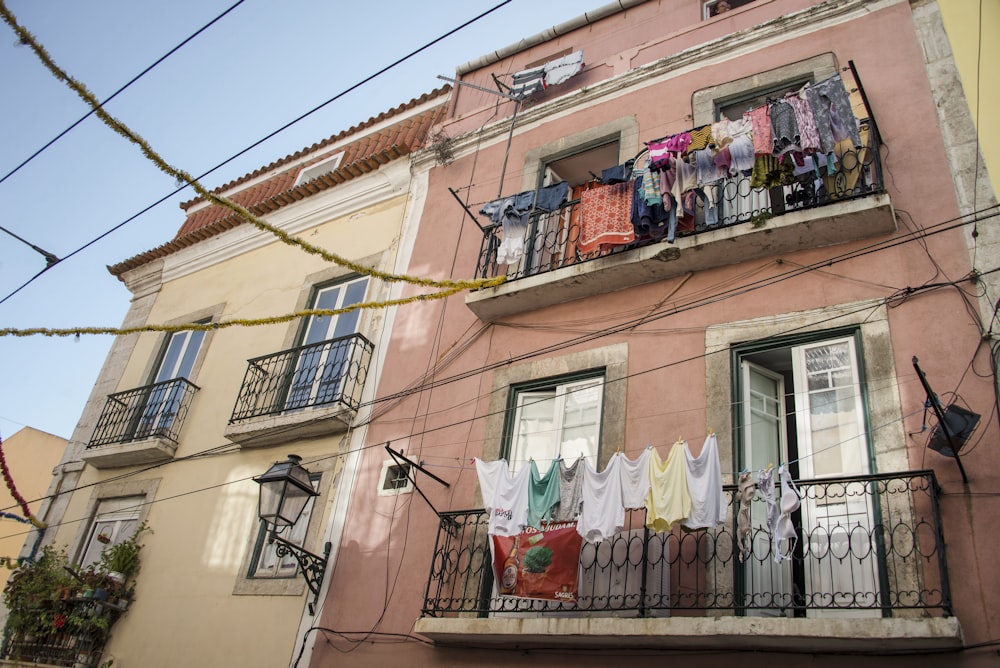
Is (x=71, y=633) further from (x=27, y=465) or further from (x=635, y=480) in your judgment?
(x=27, y=465)

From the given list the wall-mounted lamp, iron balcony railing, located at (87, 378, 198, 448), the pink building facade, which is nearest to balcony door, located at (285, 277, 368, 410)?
the pink building facade

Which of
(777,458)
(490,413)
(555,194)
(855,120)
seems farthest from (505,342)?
(855,120)

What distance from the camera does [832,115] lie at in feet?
23.1

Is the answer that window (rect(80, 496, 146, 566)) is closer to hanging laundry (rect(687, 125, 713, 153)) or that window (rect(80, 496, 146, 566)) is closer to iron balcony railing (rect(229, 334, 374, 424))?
iron balcony railing (rect(229, 334, 374, 424))

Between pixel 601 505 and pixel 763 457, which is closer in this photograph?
pixel 601 505

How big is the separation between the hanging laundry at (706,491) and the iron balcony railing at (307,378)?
14.9ft

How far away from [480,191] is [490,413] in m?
3.47

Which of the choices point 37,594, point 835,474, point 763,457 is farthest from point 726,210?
point 37,594

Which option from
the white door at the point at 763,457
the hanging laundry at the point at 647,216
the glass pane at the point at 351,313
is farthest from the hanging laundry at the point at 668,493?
the glass pane at the point at 351,313

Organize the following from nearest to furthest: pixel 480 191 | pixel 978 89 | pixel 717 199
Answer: pixel 978 89, pixel 717 199, pixel 480 191

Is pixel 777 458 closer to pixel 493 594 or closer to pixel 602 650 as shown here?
pixel 602 650

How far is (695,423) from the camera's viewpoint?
692cm

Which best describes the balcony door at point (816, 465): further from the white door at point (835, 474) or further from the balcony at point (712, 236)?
the balcony at point (712, 236)

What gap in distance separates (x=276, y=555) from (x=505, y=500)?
3.34 meters
